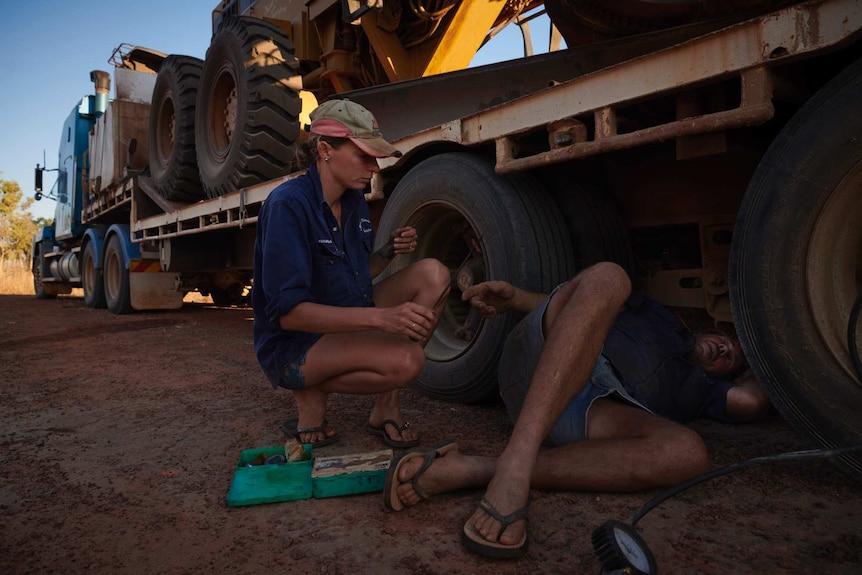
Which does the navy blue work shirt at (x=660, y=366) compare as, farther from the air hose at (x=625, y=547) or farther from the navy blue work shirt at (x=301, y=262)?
the navy blue work shirt at (x=301, y=262)

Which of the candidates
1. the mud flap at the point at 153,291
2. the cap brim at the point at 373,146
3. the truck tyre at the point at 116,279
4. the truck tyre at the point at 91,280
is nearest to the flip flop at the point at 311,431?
the cap brim at the point at 373,146

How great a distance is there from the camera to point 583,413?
181 cm

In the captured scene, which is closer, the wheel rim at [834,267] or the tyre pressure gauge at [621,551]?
the tyre pressure gauge at [621,551]

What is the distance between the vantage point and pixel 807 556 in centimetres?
139

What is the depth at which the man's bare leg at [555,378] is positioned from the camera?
145cm

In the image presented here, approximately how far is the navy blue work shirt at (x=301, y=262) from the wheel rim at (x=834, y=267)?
1454 mm

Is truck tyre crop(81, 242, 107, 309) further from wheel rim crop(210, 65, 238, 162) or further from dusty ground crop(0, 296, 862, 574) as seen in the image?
dusty ground crop(0, 296, 862, 574)

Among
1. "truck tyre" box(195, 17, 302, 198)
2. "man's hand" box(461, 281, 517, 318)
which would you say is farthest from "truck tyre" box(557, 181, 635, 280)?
"truck tyre" box(195, 17, 302, 198)

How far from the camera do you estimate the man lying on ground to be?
1.51 meters

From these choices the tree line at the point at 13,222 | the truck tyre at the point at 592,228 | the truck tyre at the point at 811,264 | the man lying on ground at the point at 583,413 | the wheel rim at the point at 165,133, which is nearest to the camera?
the man lying on ground at the point at 583,413

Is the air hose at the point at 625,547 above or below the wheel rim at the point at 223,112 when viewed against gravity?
below

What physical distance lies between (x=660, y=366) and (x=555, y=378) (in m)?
0.59

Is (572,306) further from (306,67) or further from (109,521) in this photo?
(306,67)

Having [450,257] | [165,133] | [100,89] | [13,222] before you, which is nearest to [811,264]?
[450,257]
